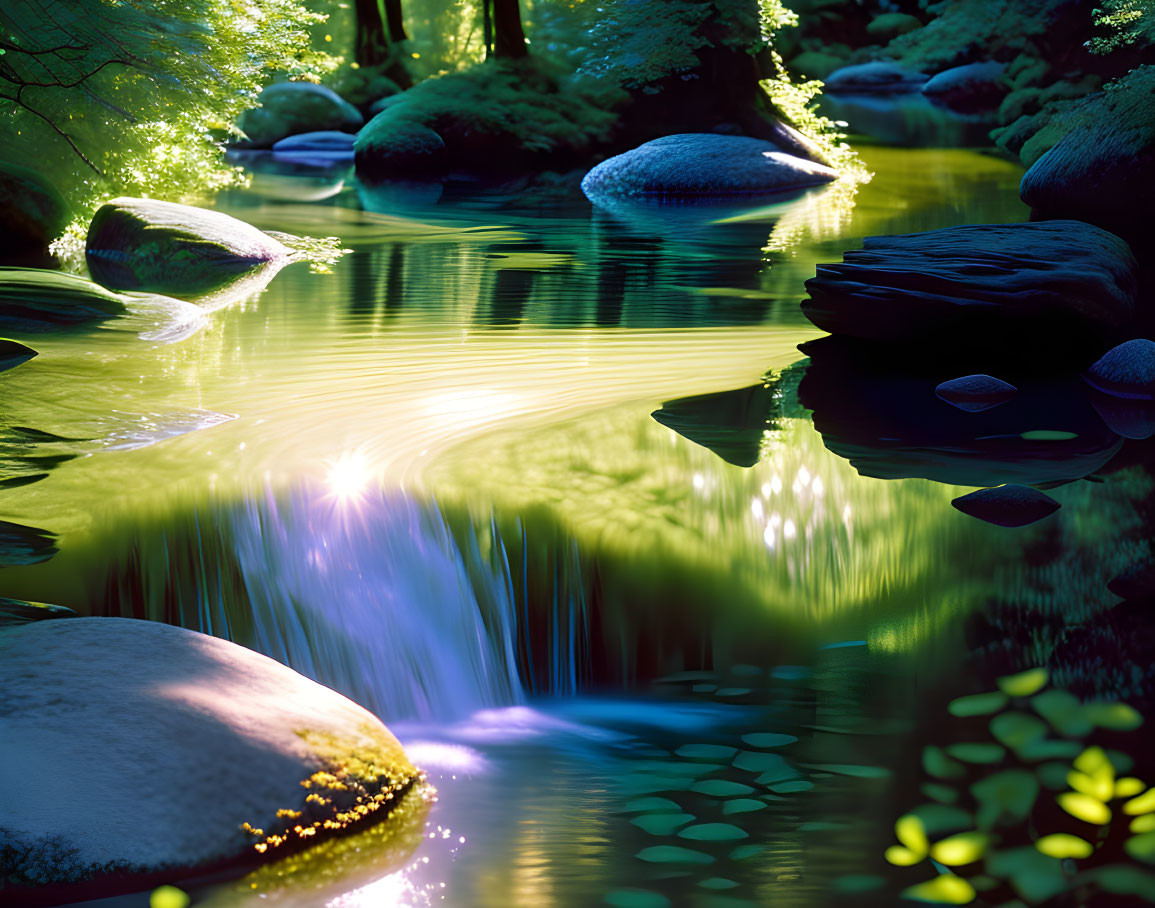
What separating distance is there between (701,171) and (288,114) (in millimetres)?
11714

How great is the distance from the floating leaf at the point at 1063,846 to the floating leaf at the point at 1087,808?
73 millimetres

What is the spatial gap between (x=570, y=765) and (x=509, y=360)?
4675 millimetres

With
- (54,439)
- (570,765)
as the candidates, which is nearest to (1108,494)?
(570,765)

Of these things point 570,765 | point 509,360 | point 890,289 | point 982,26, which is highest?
point 982,26

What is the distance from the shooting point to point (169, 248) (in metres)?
11.4

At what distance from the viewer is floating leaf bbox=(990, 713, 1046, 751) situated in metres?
3.76

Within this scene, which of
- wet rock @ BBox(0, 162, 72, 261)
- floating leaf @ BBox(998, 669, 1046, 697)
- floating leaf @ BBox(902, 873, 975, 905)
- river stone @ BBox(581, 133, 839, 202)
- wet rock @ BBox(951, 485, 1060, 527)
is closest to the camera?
floating leaf @ BBox(902, 873, 975, 905)

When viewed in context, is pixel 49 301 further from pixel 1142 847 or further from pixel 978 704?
pixel 1142 847

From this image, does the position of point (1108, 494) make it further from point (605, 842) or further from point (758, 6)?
point (758, 6)

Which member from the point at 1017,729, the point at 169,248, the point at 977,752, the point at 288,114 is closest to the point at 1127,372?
the point at 1017,729

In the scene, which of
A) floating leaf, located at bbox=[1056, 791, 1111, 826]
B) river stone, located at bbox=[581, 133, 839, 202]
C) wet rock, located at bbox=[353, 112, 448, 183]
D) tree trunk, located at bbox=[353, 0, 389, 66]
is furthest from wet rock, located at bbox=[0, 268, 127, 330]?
tree trunk, located at bbox=[353, 0, 389, 66]

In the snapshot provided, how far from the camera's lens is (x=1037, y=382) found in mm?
7734

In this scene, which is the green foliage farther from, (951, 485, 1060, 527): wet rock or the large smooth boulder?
(951, 485, 1060, 527): wet rock

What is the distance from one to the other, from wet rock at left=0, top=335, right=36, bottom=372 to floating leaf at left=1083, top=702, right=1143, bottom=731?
686cm
